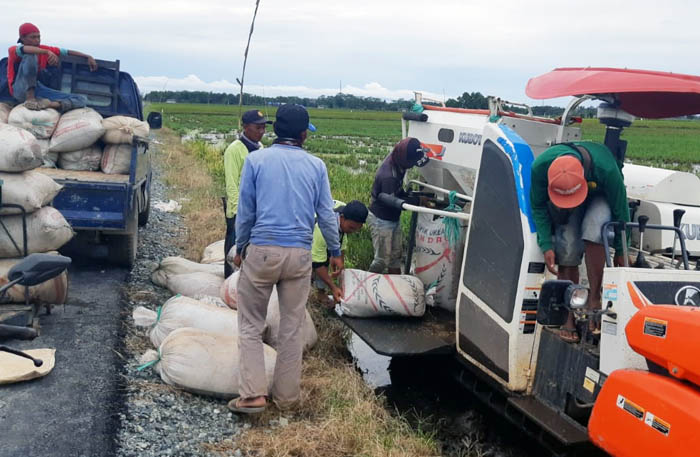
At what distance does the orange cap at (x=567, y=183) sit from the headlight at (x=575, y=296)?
1.95 ft

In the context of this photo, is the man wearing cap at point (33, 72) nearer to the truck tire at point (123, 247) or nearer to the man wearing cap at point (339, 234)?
the truck tire at point (123, 247)

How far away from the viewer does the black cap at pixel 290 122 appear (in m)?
4.48

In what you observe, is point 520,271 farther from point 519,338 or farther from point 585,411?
point 585,411

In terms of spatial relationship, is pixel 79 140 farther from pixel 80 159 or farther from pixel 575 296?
pixel 575 296

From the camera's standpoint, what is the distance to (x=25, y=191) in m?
5.57

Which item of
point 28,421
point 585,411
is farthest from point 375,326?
point 28,421

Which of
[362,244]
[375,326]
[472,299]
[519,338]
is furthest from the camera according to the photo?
[362,244]

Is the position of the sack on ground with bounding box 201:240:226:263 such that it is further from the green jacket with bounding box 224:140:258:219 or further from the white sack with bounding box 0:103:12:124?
the white sack with bounding box 0:103:12:124

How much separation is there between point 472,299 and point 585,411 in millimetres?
1198

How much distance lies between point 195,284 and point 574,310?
12.2ft

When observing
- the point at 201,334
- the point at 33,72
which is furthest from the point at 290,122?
the point at 33,72

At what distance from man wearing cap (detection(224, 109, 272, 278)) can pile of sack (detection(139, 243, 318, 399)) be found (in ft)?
1.36

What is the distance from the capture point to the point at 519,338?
4.36 metres

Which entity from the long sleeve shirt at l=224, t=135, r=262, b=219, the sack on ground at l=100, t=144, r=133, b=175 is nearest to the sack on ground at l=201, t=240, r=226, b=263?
the long sleeve shirt at l=224, t=135, r=262, b=219
